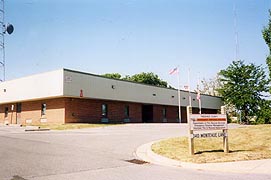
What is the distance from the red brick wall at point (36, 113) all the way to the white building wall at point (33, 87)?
1.21 meters

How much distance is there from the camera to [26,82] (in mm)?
33656

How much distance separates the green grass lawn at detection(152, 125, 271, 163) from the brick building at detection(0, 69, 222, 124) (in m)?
18.5

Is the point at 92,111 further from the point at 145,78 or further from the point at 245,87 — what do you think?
the point at 145,78

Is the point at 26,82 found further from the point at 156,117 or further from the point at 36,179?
the point at 36,179

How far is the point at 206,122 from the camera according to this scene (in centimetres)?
1073

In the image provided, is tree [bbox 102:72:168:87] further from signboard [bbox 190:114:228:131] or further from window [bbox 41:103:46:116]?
Answer: signboard [bbox 190:114:228:131]

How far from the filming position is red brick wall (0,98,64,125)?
30353 mm

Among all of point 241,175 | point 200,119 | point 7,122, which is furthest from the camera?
point 7,122

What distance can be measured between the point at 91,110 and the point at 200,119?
23.2 m

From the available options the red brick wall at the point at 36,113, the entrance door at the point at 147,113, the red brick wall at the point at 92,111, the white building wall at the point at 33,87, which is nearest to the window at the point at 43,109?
the red brick wall at the point at 36,113

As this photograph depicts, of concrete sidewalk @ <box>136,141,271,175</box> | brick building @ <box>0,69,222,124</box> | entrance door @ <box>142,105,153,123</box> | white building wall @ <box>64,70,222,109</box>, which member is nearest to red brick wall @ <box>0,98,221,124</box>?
brick building @ <box>0,69,222,124</box>

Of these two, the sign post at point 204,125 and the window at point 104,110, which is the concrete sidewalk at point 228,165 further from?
the window at point 104,110

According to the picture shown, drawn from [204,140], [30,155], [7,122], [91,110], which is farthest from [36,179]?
[7,122]

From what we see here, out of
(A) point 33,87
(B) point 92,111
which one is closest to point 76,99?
(B) point 92,111
